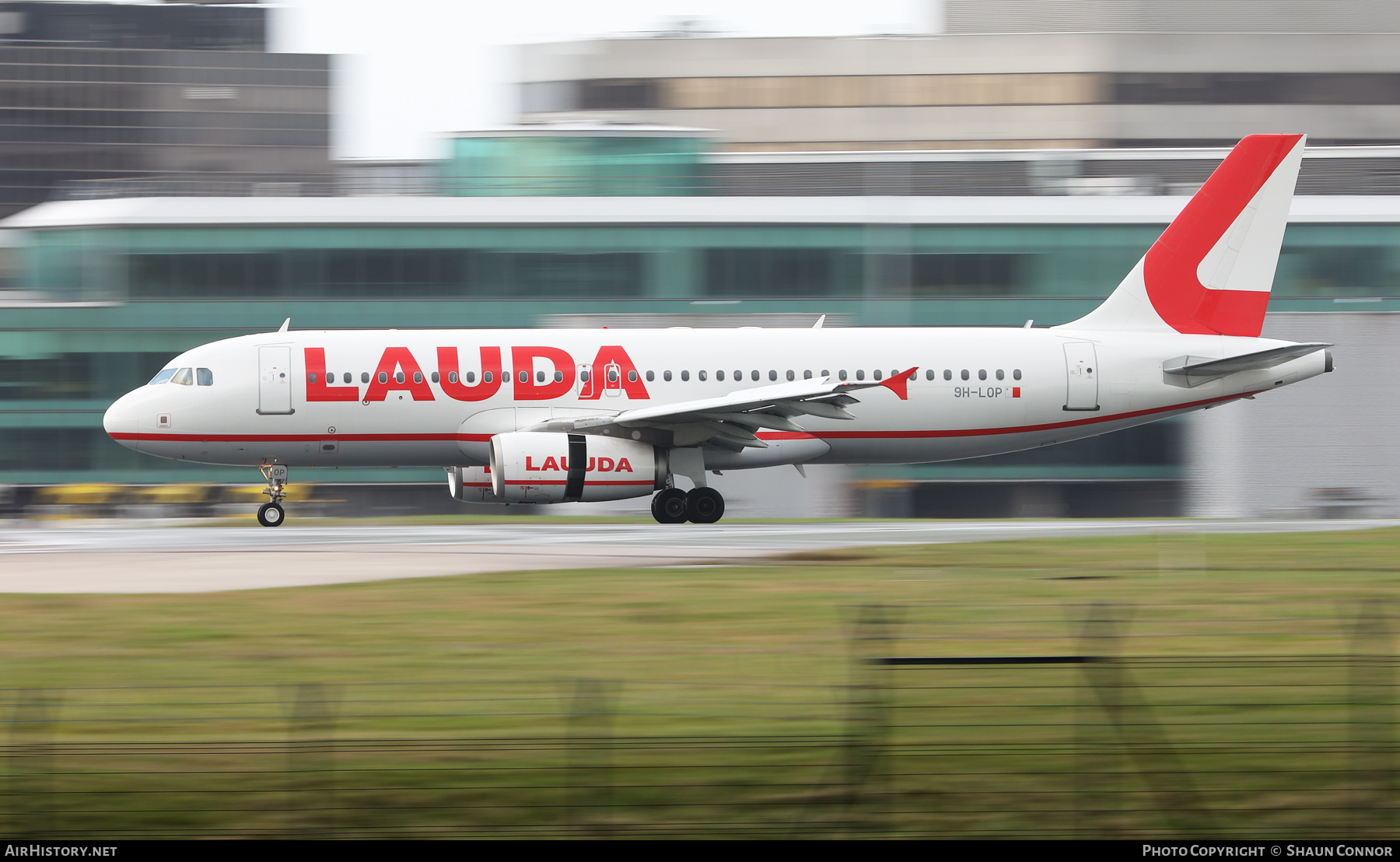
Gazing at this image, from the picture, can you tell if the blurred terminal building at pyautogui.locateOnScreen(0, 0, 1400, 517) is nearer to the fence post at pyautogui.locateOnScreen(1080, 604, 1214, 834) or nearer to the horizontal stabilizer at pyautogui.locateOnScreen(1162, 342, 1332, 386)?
the horizontal stabilizer at pyautogui.locateOnScreen(1162, 342, 1332, 386)

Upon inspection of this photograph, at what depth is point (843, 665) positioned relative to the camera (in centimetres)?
1176

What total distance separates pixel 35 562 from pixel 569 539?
812cm

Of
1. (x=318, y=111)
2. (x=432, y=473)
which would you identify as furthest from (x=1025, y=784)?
(x=318, y=111)

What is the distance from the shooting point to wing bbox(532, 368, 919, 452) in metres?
27.8

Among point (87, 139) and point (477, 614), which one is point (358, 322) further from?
point (87, 139)

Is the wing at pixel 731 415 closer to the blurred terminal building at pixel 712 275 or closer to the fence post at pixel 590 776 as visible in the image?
the blurred terminal building at pixel 712 275

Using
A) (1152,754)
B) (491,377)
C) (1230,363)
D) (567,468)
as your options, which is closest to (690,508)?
(567,468)

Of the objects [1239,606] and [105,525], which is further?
[105,525]

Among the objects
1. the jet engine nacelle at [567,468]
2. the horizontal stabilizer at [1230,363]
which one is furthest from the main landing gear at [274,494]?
the horizontal stabilizer at [1230,363]

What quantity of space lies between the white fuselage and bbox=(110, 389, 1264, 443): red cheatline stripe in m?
0.03

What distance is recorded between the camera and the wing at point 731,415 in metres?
27.8

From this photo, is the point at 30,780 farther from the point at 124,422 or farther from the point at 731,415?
the point at 124,422

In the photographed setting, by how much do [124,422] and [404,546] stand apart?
27.4 ft

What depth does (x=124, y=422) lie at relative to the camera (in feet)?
97.1
